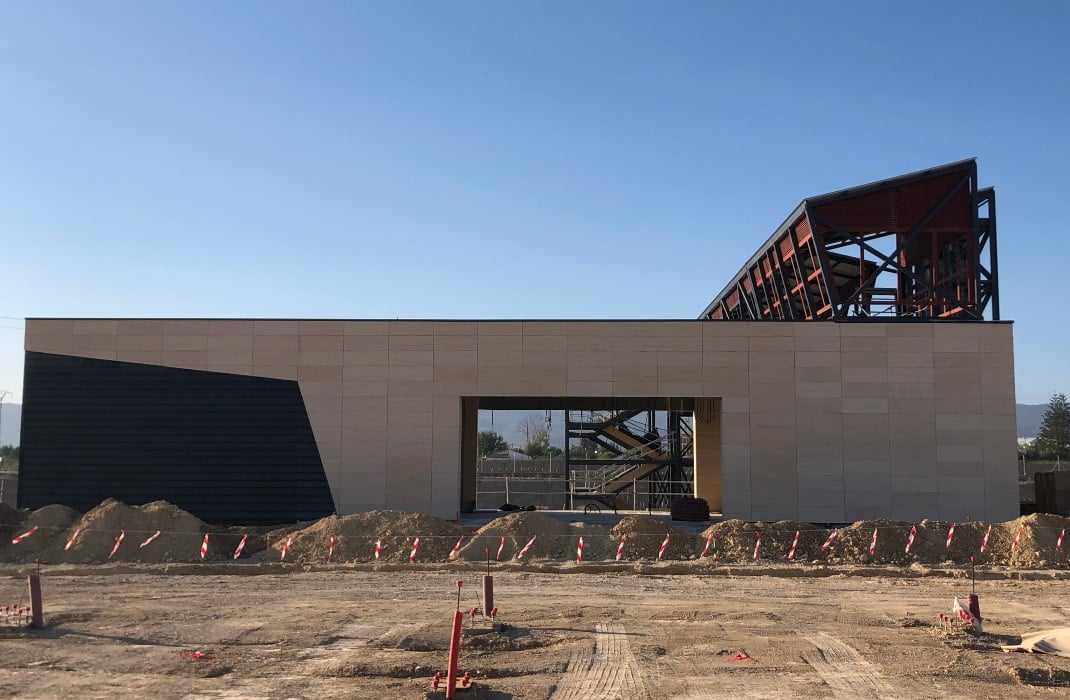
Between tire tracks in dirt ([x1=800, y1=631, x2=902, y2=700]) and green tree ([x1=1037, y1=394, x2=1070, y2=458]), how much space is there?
4199 inches

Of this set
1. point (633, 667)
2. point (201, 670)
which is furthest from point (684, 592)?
point (201, 670)

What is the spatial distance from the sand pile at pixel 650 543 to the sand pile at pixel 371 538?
5.04 metres

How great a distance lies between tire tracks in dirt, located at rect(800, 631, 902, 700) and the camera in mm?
12273

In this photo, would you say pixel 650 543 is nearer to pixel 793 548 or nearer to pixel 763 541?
pixel 763 541

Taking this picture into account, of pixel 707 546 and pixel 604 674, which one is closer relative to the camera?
pixel 604 674

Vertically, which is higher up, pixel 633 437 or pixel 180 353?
pixel 180 353

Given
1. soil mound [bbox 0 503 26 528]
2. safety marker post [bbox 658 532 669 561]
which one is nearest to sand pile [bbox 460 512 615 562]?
safety marker post [bbox 658 532 669 561]

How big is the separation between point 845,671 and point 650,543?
14.0 metres

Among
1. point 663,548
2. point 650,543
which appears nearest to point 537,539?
point 650,543

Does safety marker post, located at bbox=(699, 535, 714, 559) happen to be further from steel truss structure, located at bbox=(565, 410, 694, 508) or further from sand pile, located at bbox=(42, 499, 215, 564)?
steel truss structure, located at bbox=(565, 410, 694, 508)

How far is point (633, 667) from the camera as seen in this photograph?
13.6 m

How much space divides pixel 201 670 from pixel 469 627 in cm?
458

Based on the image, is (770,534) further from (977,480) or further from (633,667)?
(633,667)

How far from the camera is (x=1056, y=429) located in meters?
117
